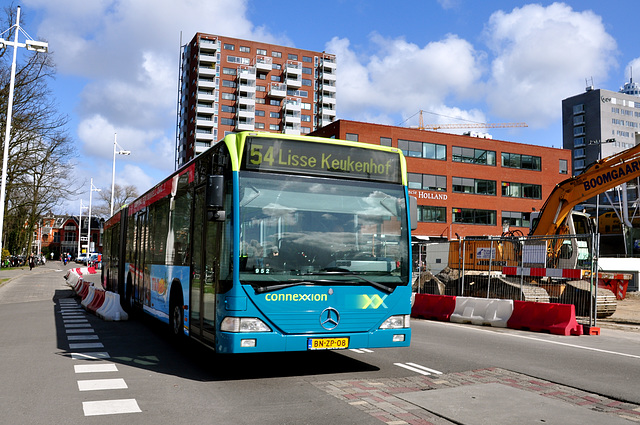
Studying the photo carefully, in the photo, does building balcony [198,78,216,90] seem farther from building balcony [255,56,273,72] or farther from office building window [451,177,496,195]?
office building window [451,177,496,195]

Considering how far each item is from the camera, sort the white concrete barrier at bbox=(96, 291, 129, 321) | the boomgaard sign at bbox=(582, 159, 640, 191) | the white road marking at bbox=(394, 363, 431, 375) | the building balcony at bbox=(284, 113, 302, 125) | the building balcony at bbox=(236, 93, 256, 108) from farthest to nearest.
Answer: the building balcony at bbox=(284, 113, 302, 125)
the building balcony at bbox=(236, 93, 256, 108)
the boomgaard sign at bbox=(582, 159, 640, 191)
the white concrete barrier at bbox=(96, 291, 129, 321)
the white road marking at bbox=(394, 363, 431, 375)

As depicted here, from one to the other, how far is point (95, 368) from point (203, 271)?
2123 millimetres

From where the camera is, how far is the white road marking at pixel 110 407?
6.34 meters

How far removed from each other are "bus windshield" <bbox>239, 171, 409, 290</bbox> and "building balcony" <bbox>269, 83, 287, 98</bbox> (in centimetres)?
9729

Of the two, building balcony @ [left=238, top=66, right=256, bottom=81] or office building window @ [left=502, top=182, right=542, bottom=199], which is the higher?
building balcony @ [left=238, top=66, right=256, bottom=81]

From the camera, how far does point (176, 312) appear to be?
1059cm

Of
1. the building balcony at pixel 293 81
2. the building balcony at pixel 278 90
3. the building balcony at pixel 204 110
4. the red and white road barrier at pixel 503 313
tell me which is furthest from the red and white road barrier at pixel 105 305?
the building balcony at pixel 293 81

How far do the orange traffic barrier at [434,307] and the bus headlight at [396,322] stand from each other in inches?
365

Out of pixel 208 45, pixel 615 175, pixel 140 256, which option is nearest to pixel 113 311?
pixel 140 256

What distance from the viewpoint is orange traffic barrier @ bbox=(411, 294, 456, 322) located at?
690 inches

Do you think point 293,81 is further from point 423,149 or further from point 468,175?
point 468,175

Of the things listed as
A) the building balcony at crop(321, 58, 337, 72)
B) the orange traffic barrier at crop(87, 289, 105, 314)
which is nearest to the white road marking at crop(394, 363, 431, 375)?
the orange traffic barrier at crop(87, 289, 105, 314)

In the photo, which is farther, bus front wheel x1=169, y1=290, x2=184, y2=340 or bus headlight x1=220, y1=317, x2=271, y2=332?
bus front wheel x1=169, y1=290, x2=184, y2=340

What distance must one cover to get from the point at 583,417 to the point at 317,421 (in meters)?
2.70
